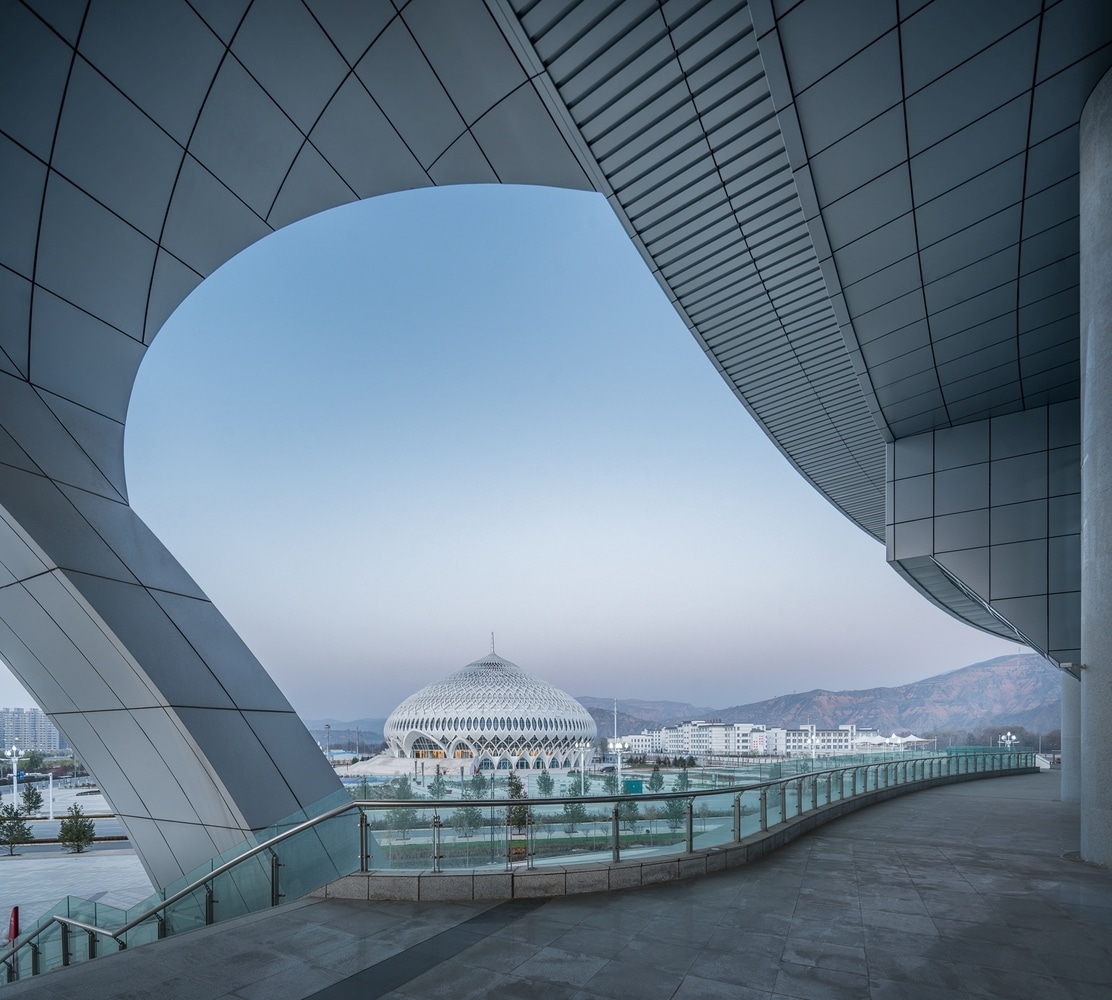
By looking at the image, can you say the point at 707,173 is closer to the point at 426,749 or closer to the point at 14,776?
the point at 14,776

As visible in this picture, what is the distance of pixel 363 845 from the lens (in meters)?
6.09

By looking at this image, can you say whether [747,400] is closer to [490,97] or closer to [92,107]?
[490,97]

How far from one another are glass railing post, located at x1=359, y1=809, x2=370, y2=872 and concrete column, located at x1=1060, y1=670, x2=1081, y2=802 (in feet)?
54.4

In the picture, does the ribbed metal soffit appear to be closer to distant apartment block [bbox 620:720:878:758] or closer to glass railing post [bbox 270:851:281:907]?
glass railing post [bbox 270:851:281:907]

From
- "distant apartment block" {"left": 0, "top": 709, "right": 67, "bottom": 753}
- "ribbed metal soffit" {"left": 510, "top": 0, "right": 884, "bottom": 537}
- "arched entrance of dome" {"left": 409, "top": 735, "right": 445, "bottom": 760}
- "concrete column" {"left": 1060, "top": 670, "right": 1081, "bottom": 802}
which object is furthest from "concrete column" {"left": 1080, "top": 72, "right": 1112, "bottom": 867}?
"distant apartment block" {"left": 0, "top": 709, "right": 67, "bottom": 753}

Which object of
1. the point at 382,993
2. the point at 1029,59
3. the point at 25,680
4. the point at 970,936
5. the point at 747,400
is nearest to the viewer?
the point at 382,993

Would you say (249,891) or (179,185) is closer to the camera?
(249,891)

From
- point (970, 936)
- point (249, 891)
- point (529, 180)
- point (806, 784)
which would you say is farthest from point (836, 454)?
point (249, 891)

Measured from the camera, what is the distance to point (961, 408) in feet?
46.6

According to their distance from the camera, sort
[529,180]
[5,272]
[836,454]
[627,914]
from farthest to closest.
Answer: [836,454], [529,180], [5,272], [627,914]

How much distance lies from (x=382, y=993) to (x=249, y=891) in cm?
237

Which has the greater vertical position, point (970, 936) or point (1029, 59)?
point (1029, 59)

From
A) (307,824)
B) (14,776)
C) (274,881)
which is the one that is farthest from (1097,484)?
(14,776)

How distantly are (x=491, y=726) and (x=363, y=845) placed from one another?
73457 millimetres
